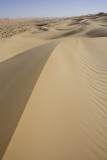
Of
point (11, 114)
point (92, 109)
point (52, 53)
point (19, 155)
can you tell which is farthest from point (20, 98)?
point (52, 53)

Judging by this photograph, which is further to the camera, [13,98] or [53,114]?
[13,98]

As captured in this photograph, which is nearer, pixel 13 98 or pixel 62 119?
pixel 62 119

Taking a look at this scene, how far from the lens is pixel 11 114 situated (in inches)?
91.7

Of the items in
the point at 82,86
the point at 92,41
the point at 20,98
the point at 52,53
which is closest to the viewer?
the point at 20,98

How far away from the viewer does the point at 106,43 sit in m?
6.90

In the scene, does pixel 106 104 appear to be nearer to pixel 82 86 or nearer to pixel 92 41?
pixel 82 86

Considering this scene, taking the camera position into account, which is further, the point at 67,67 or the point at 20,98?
the point at 67,67

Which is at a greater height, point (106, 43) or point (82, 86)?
point (106, 43)

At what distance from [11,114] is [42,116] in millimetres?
438

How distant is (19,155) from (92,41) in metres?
5.79

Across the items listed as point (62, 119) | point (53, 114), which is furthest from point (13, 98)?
point (62, 119)

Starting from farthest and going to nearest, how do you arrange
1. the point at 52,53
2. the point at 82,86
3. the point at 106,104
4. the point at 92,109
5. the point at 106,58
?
1. the point at 106,58
2. the point at 52,53
3. the point at 82,86
4. the point at 106,104
5. the point at 92,109

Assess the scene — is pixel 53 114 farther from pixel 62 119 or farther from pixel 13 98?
pixel 13 98

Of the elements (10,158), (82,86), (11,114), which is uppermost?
(82,86)
